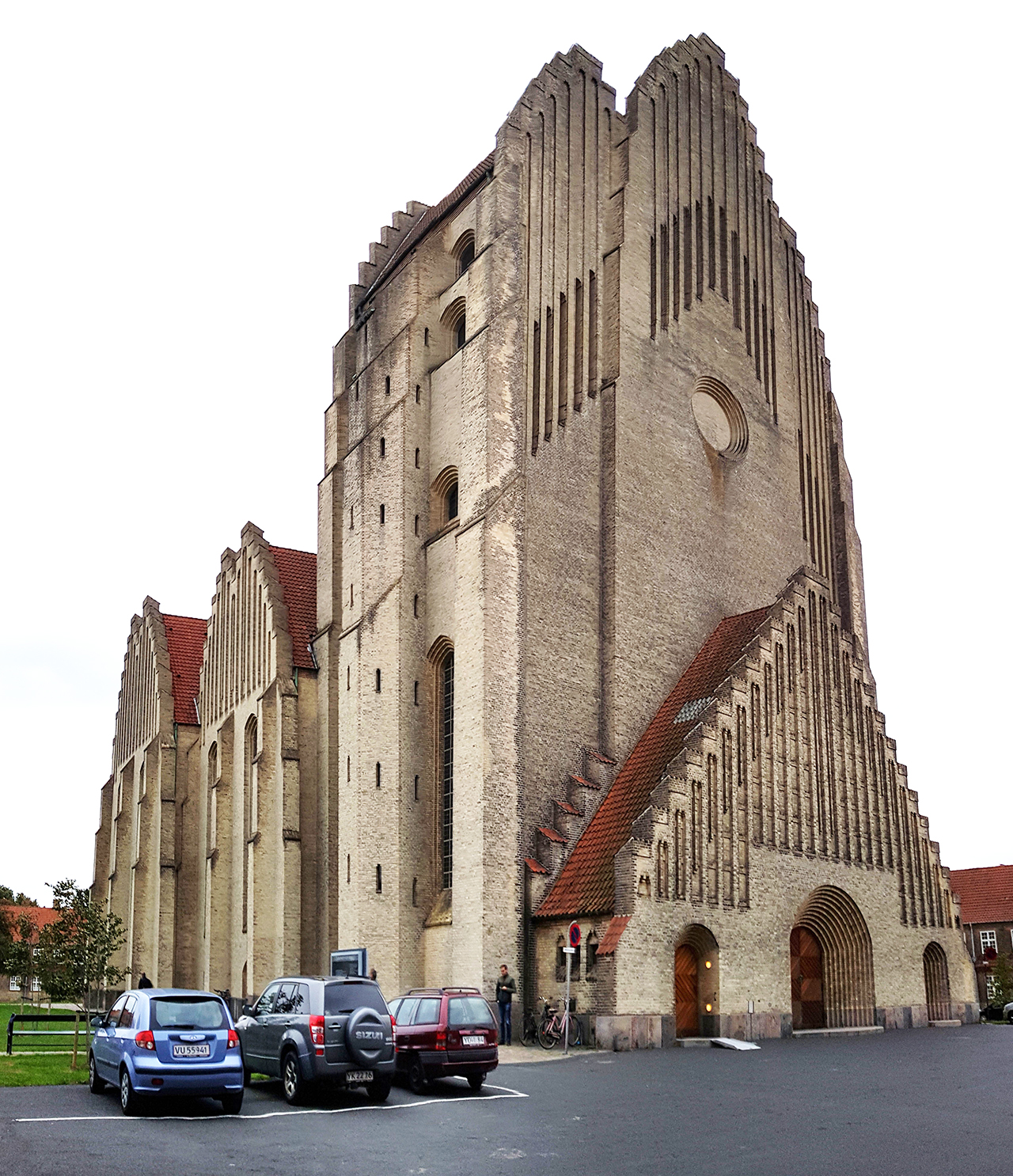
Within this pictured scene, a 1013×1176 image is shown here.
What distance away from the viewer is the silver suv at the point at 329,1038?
17766 millimetres

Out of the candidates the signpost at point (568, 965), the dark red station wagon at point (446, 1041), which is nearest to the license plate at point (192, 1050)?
the dark red station wagon at point (446, 1041)

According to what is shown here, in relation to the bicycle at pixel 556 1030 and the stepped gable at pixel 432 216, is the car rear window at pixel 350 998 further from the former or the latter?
the stepped gable at pixel 432 216

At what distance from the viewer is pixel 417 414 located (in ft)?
126

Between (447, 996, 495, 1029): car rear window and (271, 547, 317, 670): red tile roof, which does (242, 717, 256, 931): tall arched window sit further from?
(447, 996, 495, 1029): car rear window

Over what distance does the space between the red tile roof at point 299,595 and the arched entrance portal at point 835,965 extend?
55.7ft

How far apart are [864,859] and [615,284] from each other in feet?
59.9

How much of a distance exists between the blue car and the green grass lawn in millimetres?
3173

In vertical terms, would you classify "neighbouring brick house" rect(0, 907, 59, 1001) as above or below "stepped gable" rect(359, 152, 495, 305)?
below

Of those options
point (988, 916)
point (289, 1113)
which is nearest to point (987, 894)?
point (988, 916)

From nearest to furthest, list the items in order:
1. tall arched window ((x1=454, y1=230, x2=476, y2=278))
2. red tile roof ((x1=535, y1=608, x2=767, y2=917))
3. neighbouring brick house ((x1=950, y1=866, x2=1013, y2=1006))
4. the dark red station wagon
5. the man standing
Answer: the dark red station wagon < the man standing < red tile roof ((x1=535, y1=608, x2=767, y2=917)) < tall arched window ((x1=454, y1=230, x2=476, y2=278)) < neighbouring brick house ((x1=950, y1=866, x2=1013, y2=1006))

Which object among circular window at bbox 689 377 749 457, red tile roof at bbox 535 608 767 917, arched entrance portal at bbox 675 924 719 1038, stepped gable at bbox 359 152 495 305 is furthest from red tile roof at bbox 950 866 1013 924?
stepped gable at bbox 359 152 495 305

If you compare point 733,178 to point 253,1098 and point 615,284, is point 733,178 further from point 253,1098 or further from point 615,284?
point 253,1098

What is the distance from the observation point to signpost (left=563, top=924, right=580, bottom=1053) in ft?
91.3

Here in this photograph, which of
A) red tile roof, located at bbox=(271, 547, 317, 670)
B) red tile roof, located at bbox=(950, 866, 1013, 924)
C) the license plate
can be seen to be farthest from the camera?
red tile roof, located at bbox=(950, 866, 1013, 924)
